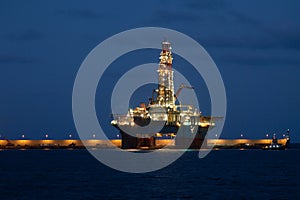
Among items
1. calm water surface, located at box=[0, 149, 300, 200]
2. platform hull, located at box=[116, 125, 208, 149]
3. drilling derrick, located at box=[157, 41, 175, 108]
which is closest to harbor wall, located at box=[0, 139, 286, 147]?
platform hull, located at box=[116, 125, 208, 149]

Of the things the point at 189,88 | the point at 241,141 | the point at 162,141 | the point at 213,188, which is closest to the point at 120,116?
the point at 189,88

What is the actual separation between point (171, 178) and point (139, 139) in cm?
5966

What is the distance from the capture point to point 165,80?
116375 mm

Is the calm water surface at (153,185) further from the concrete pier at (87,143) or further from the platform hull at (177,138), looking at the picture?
the concrete pier at (87,143)

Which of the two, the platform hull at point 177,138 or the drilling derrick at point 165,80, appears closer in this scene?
the platform hull at point 177,138

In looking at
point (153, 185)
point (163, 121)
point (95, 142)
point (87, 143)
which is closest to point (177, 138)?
point (163, 121)

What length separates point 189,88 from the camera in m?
125

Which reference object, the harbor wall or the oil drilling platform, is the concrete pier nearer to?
the harbor wall

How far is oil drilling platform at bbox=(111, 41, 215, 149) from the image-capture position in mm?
112750

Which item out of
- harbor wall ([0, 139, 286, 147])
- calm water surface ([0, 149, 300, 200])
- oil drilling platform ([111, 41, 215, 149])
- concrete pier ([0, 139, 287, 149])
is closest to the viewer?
calm water surface ([0, 149, 300, 200])

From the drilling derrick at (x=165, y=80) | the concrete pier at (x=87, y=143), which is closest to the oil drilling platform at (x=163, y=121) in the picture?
the drilling derrick at (x=165, y=80)

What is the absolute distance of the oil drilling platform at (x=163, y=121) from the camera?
112750mm

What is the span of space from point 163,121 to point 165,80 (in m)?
7.64

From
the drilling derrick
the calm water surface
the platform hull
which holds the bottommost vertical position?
the calm water surface
